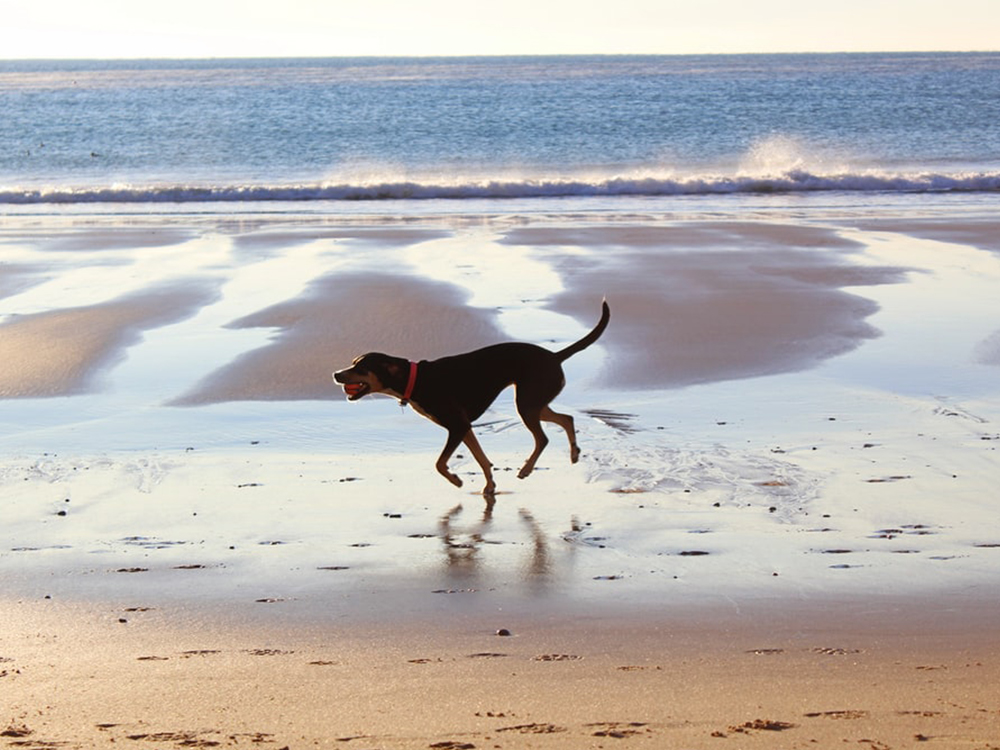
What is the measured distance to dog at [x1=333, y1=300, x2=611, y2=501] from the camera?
728 cm

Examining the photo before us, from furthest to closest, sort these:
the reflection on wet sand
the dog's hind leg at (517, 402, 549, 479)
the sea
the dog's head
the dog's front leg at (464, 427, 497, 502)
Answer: the sea
the dog's hind leg at (517, 402, 549, 479)
the dog's head
the dog's front leg at (464, 427, 497, 502)
the reflection on wet sand

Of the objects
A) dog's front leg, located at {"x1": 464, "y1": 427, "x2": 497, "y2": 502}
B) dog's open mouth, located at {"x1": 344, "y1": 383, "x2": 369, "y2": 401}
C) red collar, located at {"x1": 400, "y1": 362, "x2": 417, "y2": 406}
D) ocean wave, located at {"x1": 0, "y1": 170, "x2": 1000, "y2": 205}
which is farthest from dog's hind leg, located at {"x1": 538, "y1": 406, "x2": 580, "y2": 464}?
ocean wave, located at {"x1": 0, "y1": 170, "x2": 1000, "y2": 205}

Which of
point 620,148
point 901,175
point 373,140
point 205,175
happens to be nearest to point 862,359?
point 901,175

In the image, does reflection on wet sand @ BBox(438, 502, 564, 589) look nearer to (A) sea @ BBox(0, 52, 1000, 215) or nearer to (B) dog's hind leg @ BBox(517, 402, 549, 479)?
(B) dog's hind leg @ BBox(517, 402, 549, 479)

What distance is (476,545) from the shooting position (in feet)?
21.0

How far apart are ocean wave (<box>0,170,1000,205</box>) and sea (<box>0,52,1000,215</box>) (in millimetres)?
66

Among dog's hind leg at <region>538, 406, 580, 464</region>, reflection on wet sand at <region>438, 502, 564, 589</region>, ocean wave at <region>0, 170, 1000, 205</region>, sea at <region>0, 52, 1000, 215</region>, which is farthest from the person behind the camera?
sea at <region>0, 52, 1000, 215</region>

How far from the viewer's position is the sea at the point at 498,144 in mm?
29281

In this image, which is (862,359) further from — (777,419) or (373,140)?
(373,140)

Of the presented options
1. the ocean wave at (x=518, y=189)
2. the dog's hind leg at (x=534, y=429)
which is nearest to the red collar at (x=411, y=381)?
the dog's hind leg at (x=534, y=429)

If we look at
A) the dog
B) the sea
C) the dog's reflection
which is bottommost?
the sea

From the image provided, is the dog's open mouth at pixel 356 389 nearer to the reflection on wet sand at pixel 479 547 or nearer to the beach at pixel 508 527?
the beach at pixel 508 527

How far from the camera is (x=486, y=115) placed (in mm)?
58844

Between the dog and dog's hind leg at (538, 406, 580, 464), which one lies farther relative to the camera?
dog's hind leg at (538, 406, 580, 464)
